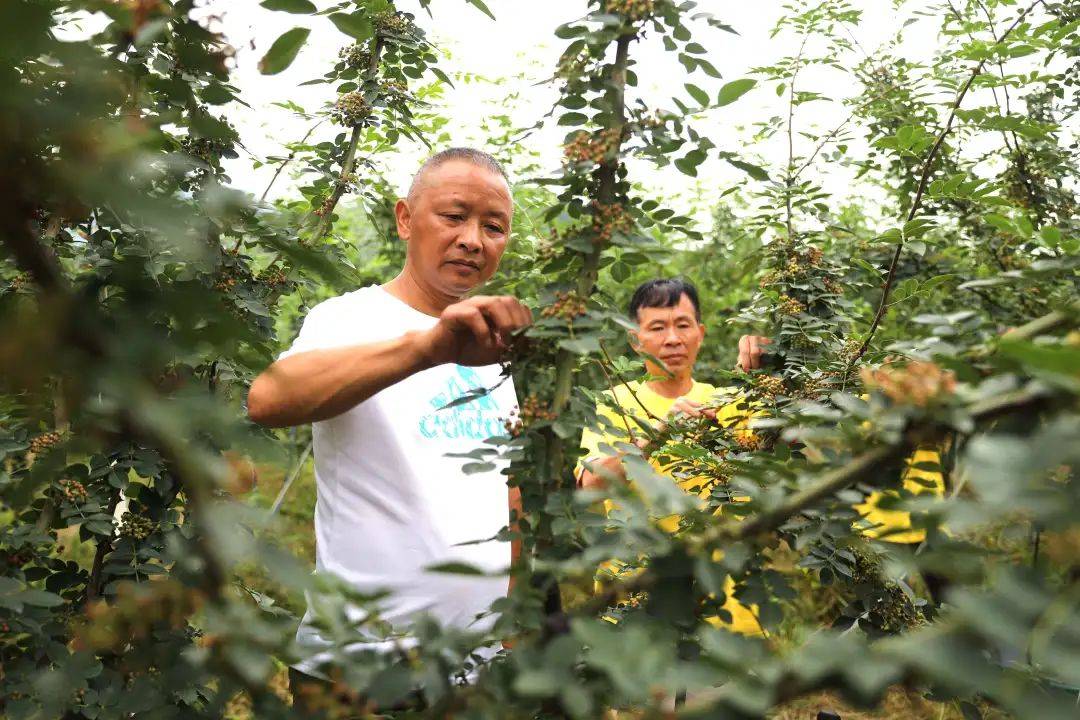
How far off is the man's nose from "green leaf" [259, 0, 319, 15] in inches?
46.4

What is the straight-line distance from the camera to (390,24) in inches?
119

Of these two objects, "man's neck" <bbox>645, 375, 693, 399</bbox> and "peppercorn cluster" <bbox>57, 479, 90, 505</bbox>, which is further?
"man's neck" <bbox>645, 375, 693, 399</bbox>

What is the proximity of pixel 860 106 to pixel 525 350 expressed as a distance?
2122 mm

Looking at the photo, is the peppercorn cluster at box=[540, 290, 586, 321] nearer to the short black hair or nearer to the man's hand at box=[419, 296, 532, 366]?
the man's hand at box=[419, 296, 532, 366]

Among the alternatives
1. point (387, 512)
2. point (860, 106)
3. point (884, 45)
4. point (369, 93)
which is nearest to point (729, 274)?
point (884, 45)

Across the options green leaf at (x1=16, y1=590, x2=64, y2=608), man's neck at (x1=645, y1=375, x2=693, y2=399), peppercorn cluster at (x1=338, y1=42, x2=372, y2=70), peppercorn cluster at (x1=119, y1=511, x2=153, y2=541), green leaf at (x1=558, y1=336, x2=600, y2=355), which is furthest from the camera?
man's neck at (x1=645, y1=375, x2=693, y2=399)

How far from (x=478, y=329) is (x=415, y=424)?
0.88 metres

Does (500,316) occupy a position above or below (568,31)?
below

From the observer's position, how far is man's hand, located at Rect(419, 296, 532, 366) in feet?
4.48

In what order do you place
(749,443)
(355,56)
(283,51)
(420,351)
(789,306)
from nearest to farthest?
(283,51) → (420,351) → (749,443) → (789,306) → (355,56)

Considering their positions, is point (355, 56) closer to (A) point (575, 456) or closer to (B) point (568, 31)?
(B) point (568, 31)

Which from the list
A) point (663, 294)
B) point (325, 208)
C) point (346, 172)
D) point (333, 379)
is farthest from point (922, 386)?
point (663, 294)

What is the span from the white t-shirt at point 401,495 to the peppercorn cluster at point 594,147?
0.85 meters

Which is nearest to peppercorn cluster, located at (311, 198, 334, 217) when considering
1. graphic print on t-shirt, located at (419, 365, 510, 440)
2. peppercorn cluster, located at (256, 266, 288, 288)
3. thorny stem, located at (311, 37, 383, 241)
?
thorny stem, located at (311, 37, 383, 241)
